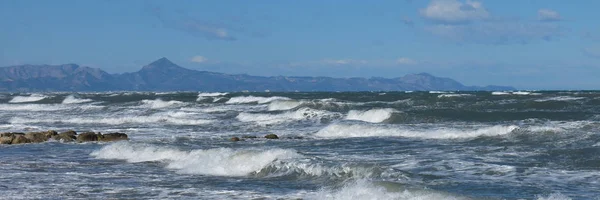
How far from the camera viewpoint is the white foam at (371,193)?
12.3 metres

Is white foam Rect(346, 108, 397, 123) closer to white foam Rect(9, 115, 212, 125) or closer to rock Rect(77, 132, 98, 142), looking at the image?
white foam Rect(9, 115, 212, 125)

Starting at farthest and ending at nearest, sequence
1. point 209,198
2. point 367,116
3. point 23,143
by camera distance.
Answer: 1. point 367,116
2. point 23,143
3. point 209,198

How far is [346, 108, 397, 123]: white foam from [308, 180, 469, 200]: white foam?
2389cm

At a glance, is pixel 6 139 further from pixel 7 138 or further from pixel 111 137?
pixel 111 137

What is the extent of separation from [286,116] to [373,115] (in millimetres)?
4798

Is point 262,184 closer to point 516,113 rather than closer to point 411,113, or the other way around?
point 411,113

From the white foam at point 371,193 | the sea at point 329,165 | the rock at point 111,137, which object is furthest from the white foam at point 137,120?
the white foam at point 371,193

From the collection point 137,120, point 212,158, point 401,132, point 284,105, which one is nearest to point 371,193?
point 212,158

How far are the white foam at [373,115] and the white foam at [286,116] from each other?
1.13m

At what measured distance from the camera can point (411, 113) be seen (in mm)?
→ 37125

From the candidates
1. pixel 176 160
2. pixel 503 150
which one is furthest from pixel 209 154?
pixel 503 150

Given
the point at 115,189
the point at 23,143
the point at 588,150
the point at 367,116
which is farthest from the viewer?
the point at 367,116

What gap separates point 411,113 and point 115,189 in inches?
960

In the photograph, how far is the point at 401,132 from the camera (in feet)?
92.3
